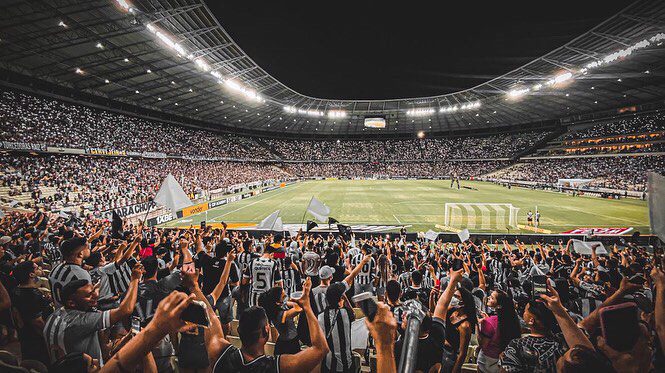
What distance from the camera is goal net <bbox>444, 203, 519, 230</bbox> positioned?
65.8 feet

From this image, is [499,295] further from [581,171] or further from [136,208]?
[581,171]

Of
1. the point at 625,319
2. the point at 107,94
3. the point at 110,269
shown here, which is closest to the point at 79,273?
the point at 110,269

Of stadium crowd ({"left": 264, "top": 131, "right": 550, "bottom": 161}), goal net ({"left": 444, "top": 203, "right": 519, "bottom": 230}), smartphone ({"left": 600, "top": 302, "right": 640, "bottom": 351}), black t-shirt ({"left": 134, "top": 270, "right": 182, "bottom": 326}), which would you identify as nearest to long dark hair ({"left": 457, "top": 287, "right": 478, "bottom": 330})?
smartphone ({"left": 600, "top": 302, "right": 640, "bottom": 351})

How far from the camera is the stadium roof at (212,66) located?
2103cm

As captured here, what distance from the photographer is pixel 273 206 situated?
29.7 m

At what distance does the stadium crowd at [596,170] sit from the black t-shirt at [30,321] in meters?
51.0

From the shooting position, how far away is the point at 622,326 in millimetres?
2301

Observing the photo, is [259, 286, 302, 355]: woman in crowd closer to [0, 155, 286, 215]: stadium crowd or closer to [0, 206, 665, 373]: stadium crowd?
[0, 206, 665, 373]: stadium crowd

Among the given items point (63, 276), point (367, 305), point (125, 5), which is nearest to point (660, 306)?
point (367, 305)

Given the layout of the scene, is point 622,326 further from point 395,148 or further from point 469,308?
point 395,148

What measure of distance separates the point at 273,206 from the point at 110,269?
2443 cm

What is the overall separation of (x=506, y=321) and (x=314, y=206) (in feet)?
36.9

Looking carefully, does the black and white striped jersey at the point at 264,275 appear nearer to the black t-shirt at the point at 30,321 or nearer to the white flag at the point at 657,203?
the black t-shirt at the point at 30,321

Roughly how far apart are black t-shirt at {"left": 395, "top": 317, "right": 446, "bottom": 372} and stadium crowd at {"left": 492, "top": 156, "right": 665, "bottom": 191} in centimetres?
4774
